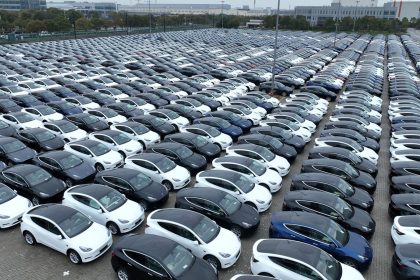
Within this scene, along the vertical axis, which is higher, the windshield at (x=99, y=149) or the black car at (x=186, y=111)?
the black car at (x=186, y=111)

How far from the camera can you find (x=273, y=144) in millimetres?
17594

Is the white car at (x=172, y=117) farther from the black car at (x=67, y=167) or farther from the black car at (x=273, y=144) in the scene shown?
the black car at (x=67, y=167)

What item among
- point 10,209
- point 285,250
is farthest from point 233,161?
point 10,209

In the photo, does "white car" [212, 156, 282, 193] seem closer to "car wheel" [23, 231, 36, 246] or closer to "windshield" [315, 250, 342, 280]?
"windshield" [315, 250, 342, 280]

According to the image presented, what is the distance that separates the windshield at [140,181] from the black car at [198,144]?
4.13 m

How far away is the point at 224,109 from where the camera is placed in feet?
74.2

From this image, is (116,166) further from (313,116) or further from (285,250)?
(313,116)

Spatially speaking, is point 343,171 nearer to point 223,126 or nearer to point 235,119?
point 223,126

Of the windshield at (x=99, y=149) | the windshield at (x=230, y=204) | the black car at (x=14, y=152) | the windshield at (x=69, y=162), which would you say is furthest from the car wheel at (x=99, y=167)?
the windshield at (x=230, y=204)

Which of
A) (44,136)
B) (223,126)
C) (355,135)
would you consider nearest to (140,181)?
(44,136)

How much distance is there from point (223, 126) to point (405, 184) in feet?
31.2

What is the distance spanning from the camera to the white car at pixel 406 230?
10992mm

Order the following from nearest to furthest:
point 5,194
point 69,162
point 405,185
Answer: point 5,194 < point 405,185 < point 69,162

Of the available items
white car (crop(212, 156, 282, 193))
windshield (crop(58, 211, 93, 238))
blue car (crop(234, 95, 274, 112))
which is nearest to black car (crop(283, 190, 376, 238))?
white car (crop(212, 156, 282, 193))
